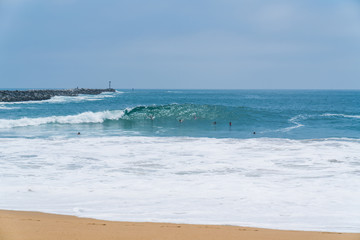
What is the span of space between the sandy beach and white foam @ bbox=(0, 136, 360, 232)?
34cm

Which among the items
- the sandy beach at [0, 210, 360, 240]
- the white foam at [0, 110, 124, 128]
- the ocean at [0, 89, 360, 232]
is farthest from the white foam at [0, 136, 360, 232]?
the white foam at [0, 110, 124, 128]

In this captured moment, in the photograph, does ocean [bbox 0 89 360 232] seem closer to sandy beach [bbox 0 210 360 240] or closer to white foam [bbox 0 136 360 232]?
white foam [bbox 0 136 360 232]

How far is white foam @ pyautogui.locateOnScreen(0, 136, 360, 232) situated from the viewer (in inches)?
223

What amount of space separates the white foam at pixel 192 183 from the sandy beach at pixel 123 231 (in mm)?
338

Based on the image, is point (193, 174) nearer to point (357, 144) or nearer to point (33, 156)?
point (33, 156)

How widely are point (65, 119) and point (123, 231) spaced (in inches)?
885

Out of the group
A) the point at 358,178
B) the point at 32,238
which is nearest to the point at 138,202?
the point at 32,238

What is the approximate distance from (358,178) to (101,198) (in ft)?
21.3

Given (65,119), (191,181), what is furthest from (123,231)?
(65,119)

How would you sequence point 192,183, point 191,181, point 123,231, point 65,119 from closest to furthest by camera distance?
point 123,231 → point 192,183 → point 191,181 → point 65,119

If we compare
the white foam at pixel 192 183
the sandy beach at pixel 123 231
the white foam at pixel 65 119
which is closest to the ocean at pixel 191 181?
the white foam at pixel 192 183

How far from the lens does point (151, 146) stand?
530 inches

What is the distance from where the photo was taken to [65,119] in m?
25.4

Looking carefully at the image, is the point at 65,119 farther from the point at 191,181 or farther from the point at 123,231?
the point at 123,231
